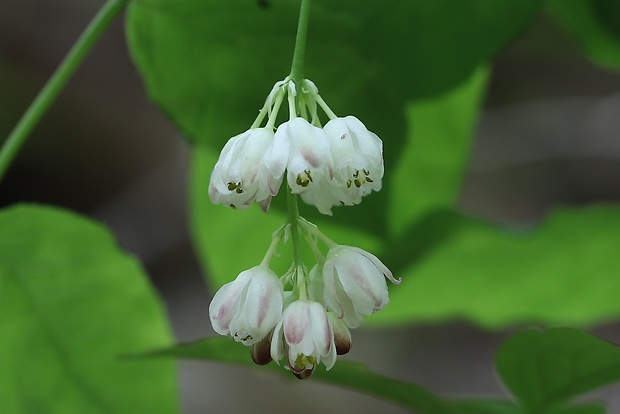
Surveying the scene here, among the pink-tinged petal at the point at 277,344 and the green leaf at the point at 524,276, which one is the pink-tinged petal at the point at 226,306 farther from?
the green leaf at the point at 524,276

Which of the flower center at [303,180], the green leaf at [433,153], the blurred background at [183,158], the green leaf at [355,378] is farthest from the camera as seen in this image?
the blurred background at [183,158]

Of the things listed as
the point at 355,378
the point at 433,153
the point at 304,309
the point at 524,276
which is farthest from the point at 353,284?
the point at 524,276

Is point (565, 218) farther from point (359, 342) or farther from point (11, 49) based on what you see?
point (11, 49)

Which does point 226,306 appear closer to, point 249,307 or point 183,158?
point 249,307

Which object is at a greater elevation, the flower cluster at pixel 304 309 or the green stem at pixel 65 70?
the green stem at pixel 65 70

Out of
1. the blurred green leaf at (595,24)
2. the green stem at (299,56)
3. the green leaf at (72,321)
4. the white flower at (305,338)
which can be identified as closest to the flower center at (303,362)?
the white flower at (305,338)

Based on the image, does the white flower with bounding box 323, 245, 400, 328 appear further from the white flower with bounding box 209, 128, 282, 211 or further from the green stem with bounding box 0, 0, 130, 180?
the green stem with bounding box 0, 0, 130, 180

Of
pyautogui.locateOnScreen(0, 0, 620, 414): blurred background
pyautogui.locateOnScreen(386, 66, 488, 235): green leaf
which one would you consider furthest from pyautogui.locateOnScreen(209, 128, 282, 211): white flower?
pyautogui.locateOnScreen(0, 0, 620, 414): blurred background
